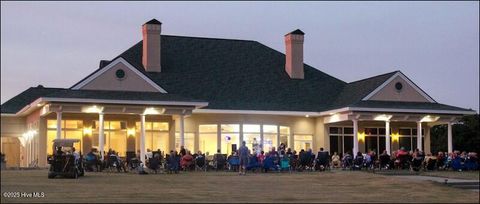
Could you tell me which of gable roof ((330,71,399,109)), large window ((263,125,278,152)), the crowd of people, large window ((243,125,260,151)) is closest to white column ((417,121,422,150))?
gable roof ((330,71,399,109))

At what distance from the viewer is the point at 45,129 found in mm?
34344

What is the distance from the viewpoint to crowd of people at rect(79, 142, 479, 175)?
2752 cm

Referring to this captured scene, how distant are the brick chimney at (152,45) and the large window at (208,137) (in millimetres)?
3809

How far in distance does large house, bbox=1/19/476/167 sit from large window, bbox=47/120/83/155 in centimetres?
5

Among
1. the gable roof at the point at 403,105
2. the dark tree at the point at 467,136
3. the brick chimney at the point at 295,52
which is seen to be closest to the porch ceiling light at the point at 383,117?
the gable roof at the point at 403,105

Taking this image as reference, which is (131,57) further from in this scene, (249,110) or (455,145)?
(455,145)

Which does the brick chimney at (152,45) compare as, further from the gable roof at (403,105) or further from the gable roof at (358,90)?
the gable roof at (403,105)

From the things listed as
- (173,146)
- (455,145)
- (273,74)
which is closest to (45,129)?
(173,146)

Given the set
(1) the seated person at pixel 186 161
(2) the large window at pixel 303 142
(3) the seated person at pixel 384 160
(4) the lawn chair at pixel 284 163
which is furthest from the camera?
(2) the large window at pixel 303 142

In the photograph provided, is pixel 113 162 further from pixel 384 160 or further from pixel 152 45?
pixel 152 45

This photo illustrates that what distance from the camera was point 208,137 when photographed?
121ft

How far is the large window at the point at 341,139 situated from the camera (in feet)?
125

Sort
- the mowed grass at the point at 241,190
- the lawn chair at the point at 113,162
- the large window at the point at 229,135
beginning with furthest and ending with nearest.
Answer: the large window at the point at 229,135 → the lawn chair at the point at 113,162 → the mowed grass at the point at 241,190

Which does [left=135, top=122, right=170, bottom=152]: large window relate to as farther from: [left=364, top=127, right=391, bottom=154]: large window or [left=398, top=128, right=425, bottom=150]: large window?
[left=398, top=128, right=425, bottom=150]: large window
